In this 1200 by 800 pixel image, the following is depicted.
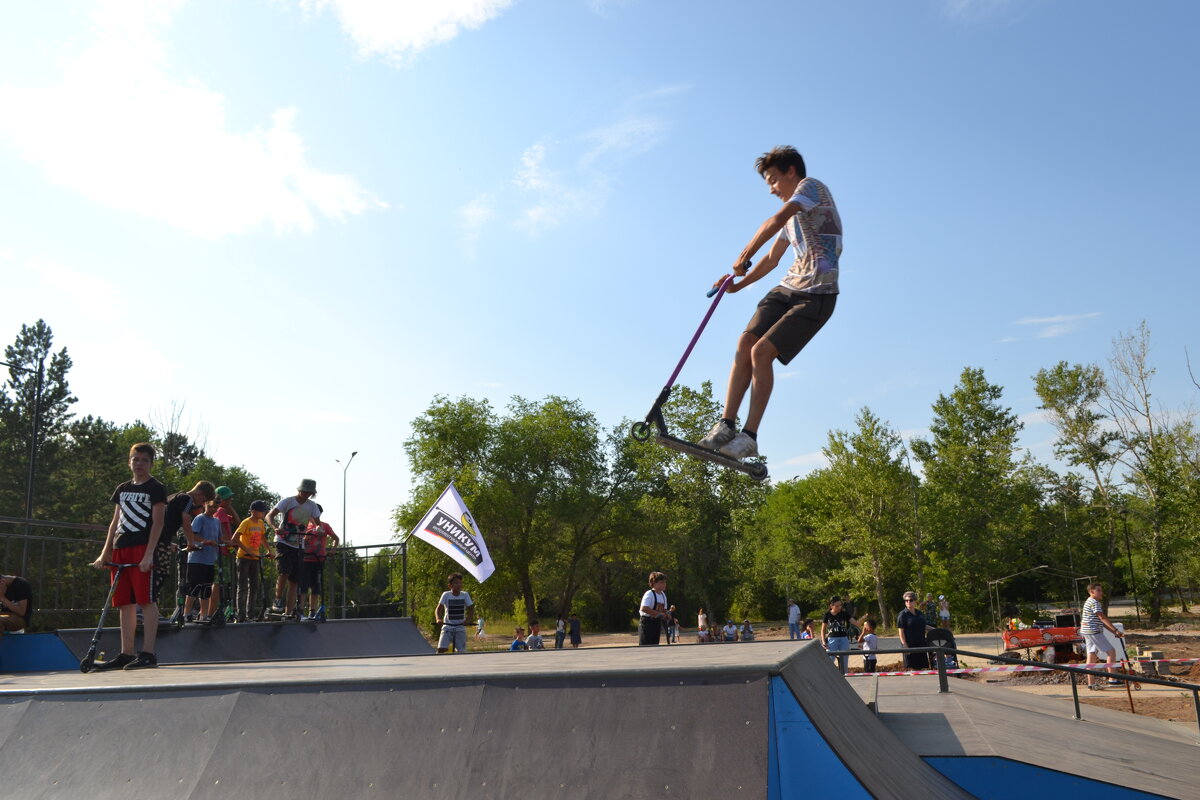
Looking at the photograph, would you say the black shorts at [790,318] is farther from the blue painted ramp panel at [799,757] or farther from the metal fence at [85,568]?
the metal fence at [85,568]

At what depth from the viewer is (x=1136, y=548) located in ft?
164

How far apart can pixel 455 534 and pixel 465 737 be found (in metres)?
13.6

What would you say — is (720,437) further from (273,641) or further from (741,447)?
(273,641)

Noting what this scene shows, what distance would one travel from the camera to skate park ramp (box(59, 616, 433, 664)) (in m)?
8.18

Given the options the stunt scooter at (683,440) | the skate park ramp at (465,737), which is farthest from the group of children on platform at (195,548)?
the stunt scooter at (683,440)

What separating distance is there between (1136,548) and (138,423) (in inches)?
3381

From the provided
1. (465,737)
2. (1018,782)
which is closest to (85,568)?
(465,737)

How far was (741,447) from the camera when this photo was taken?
547 cm

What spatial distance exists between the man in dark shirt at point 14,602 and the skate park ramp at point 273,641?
47 cm

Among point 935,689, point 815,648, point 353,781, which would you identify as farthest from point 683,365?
point 935,689

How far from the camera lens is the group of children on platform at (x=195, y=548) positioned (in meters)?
6.34

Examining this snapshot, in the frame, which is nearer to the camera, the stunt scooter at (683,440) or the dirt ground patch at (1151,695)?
the stunt scooter at (683,440)

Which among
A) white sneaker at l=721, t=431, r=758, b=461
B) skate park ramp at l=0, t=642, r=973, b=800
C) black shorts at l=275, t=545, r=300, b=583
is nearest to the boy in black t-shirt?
skate park ramp at l=0, t=642, r=973, b=800

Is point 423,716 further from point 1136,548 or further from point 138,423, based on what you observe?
point 138,423
